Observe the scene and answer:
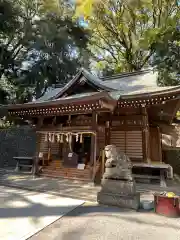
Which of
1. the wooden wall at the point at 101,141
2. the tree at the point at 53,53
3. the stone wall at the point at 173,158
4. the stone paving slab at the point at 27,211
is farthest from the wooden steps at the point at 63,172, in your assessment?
the tree at the point at 53,53

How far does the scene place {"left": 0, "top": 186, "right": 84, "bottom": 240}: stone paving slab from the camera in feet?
9.87

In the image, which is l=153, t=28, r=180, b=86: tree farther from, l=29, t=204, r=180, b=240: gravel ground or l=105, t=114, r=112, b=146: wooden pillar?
l=29, t=204, r=180, b=240: gravel ground

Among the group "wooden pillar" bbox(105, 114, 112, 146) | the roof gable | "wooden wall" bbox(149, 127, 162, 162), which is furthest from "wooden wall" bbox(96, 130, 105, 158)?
"wooden wall" bbox(149, 127, 162, 162)

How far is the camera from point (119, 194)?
4277mm

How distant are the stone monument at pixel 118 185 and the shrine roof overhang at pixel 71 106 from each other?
1.95 metres

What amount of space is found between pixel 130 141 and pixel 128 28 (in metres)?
14.1

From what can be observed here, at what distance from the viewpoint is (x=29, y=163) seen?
954cm

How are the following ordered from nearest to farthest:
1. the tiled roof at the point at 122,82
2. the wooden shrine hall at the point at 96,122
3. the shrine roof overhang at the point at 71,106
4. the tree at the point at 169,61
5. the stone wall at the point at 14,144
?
the shrine roof overhang at the point at 71,106 → the wooden shrine hall at the point at 96,122 → the tiled roof at the point at 122,82 → the stone wall at the point at 14,144 → the tree at the point at 169,61

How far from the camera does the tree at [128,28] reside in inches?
599

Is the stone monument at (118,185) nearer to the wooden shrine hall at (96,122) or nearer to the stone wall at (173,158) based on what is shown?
the wooden shrine hall at (96,122)

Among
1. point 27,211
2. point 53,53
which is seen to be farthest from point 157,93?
point 53,53

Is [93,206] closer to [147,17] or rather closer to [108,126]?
[108,126]

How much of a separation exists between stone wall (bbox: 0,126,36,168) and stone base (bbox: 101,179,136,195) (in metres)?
7.26

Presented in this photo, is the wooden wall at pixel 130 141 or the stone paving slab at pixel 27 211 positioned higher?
the wooden wall at pixel 130 141
